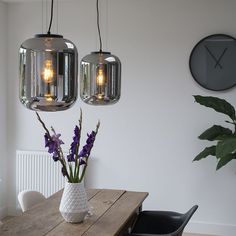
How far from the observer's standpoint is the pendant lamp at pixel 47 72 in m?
1.85

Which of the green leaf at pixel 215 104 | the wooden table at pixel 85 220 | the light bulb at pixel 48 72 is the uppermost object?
the light bulb at pixel 48 72

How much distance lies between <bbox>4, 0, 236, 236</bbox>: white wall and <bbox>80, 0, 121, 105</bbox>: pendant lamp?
6.70ft

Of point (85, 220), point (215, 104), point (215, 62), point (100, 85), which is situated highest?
point (215, 62)

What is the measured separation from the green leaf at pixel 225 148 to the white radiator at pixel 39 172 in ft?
6.60

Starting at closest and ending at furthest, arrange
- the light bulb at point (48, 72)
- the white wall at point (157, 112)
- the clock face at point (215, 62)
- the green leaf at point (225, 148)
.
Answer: the light bulb at point (48, 72) < the green leaf at point (225, 148) < the clock face at point (215, 62) < the white wall at point (157, 112)

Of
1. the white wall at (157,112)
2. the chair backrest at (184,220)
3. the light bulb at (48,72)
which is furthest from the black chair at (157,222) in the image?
the light bulb at (48,72)

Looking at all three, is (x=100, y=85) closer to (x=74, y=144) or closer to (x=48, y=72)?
(x=74, y=144)

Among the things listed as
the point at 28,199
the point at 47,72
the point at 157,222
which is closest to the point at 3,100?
the point at 28,199

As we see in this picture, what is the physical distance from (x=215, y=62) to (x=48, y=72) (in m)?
3.01

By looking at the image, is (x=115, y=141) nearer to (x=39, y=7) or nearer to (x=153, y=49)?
(x=153, y=49)

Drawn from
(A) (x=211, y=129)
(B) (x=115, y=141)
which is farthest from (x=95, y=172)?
(A) (x=211, y=129)

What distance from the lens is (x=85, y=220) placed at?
2.82 m

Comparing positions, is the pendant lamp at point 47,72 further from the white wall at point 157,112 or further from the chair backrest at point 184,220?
the white wall at point 157,112

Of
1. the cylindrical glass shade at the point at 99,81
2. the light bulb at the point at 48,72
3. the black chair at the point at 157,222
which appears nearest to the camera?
the light bulb at the point at 48,72
